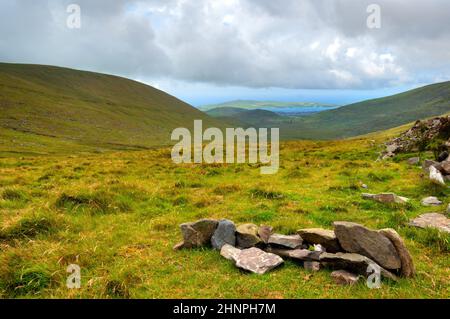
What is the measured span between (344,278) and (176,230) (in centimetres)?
588

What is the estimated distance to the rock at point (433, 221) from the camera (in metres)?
10.7

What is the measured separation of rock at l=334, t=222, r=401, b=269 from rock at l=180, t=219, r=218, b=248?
355 cm

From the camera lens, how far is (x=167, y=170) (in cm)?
2466

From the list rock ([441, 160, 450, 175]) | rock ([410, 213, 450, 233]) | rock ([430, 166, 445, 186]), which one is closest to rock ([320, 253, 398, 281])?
rock ([410, 213, 450, 233])

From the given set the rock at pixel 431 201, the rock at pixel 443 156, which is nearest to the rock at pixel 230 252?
the rock at pixel 431 201

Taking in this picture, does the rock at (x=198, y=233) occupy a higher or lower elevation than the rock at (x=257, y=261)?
higher

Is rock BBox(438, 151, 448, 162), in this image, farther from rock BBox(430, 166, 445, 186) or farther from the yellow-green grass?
rock BBox(430, 166, 445, 186)

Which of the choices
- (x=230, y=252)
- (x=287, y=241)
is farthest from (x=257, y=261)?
(x=287, y=241)

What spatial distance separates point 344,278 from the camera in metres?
7.52

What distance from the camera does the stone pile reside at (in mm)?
7785

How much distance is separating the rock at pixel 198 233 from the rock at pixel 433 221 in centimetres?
647

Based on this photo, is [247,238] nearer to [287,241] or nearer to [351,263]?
[287,241]

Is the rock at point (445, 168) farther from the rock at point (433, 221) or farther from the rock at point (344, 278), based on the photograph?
the rock at point (344, 278)

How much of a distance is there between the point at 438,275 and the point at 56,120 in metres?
156
